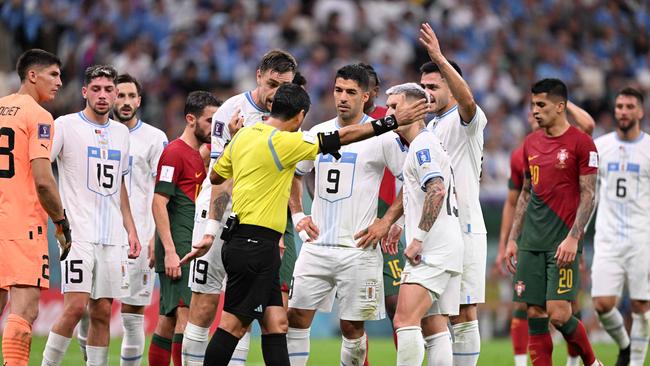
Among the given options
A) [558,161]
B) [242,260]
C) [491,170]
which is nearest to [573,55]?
[491,170]

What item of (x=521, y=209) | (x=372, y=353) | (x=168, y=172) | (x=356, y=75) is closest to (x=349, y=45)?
(x=372, y=353)

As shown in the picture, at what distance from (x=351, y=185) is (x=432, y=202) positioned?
0.95 metres

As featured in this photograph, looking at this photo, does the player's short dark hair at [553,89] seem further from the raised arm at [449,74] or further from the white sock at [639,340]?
the white sock at [639,340]

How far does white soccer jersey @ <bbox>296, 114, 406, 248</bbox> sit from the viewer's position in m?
9.83

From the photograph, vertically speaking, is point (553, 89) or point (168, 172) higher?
point (553, 89)

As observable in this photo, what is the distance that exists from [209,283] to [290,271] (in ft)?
3.03

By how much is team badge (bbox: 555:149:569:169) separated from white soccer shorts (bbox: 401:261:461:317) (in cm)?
230

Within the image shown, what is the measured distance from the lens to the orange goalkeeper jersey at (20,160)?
918 cm

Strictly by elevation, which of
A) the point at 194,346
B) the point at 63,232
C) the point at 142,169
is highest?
the point at 142,169

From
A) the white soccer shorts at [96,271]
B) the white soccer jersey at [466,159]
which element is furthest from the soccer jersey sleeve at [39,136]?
the white soccer jersey at [466,159]

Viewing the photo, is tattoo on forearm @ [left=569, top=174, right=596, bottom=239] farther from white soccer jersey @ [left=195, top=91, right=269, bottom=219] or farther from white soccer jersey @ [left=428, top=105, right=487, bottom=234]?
white soccer jersey @ [left=195, top=91, right=269, bottom=219]

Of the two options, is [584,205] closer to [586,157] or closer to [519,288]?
[586,157]

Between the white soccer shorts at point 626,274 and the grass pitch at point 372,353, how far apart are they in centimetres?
135

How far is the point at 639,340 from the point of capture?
12922 millimetres
